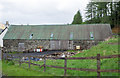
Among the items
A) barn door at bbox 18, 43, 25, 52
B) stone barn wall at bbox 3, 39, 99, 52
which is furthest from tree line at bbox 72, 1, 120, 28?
barn door at bbox 18, 43, 25, 52

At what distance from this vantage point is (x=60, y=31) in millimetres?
34000

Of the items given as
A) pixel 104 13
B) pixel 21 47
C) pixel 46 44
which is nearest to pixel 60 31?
pixel 46 44

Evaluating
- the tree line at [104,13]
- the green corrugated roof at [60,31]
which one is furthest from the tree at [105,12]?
the green corrugated roof at [60,31]

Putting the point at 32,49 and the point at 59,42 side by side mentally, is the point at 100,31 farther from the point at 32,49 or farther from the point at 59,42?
the point at 32,49

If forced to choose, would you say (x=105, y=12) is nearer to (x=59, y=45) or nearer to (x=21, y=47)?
(x=59, y=45)

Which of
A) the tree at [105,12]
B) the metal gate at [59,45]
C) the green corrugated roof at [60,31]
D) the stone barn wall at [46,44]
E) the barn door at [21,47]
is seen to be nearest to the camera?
the stone barn wall at [46,44]

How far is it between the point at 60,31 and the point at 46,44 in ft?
18.0

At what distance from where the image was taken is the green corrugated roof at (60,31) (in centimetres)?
3131

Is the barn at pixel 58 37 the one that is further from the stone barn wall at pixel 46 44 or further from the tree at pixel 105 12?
the tree at pixel 105 12

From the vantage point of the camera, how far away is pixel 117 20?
141 ft

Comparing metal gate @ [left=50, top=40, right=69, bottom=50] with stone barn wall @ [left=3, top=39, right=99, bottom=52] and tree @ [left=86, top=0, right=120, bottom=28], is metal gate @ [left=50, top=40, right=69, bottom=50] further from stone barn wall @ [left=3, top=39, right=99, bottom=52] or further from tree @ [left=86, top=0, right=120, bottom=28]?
tree @ [left=86, top=0, right=120, bottom=28]

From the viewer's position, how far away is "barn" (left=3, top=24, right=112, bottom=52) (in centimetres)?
3053

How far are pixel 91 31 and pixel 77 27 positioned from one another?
14.0 feet

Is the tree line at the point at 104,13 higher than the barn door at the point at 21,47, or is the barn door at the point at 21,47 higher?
the tree line at the point at 104,13
